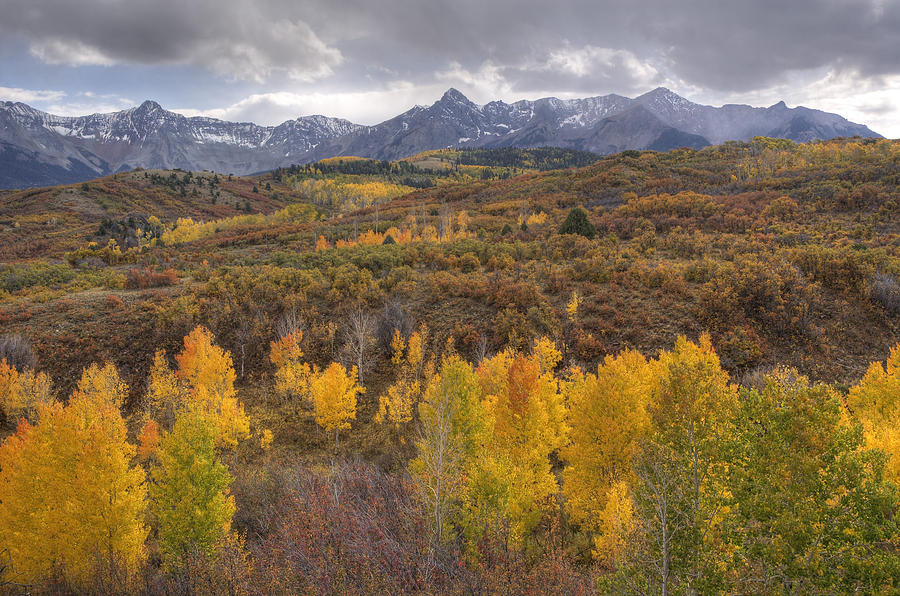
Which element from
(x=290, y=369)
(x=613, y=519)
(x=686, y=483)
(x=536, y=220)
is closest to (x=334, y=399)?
(x=290, y=369)

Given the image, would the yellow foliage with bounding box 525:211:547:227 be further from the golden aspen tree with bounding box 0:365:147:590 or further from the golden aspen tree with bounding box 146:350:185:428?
Result: the golden aspen tree with bounding box 0:365:147:590

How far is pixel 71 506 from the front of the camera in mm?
14570

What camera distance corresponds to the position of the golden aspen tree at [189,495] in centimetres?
1527

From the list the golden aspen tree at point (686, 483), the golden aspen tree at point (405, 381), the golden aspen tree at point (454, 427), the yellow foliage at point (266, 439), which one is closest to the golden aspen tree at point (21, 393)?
the yellow foliage at point (266, 439)

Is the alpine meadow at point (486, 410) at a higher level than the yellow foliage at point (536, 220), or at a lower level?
lower

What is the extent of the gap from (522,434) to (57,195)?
17839cm

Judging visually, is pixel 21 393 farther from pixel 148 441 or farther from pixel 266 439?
pixel 266 439

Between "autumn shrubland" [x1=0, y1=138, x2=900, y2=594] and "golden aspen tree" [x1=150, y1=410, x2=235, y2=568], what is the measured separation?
0.09 m

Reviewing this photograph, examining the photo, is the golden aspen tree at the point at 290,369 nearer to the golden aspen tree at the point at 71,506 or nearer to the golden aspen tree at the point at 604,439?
the golden aspen tree at the point at 71,506

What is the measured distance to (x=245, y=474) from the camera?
78.7ft

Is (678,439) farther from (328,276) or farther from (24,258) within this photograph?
(24,258)

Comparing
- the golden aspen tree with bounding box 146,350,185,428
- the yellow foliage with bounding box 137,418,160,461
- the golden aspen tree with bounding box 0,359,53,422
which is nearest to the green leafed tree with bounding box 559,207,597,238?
the golden aspen tree with bounding box 146,350,185,428

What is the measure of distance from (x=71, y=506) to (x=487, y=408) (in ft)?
57.0

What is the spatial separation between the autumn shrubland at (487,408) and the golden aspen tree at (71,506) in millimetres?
90
